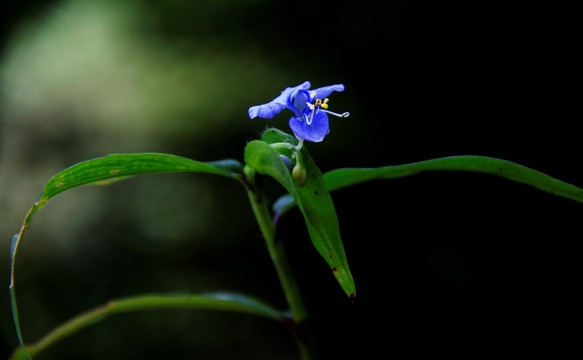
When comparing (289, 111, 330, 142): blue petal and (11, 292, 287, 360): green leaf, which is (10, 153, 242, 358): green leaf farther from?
(11, 292, 287, 360): green leaf

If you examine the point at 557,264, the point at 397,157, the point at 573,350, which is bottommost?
the point at 573,350

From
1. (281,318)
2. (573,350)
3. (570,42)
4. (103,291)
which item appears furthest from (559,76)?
(103,291)

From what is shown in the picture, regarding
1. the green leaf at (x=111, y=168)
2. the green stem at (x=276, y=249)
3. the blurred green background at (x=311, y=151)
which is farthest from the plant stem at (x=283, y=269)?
the blurred green background at (x=311, y=151)

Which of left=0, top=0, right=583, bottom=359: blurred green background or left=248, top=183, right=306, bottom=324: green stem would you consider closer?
left=248, top=183, right=306, bottom=324: green stem

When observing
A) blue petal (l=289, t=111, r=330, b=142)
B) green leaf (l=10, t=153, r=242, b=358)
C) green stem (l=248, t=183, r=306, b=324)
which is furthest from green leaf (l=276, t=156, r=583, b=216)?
green leaf (l=10, t=153, r=242, b=358)

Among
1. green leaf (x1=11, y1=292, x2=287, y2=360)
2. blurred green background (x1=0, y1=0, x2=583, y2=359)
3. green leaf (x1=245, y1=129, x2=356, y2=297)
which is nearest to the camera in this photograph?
green leaf (x1=245, y1=129, x2=356, y2=297)

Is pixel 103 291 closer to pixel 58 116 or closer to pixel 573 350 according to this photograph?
pixel 58 116

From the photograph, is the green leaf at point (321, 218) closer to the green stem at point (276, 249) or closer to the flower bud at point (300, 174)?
the flower bud at point (300, 174)
